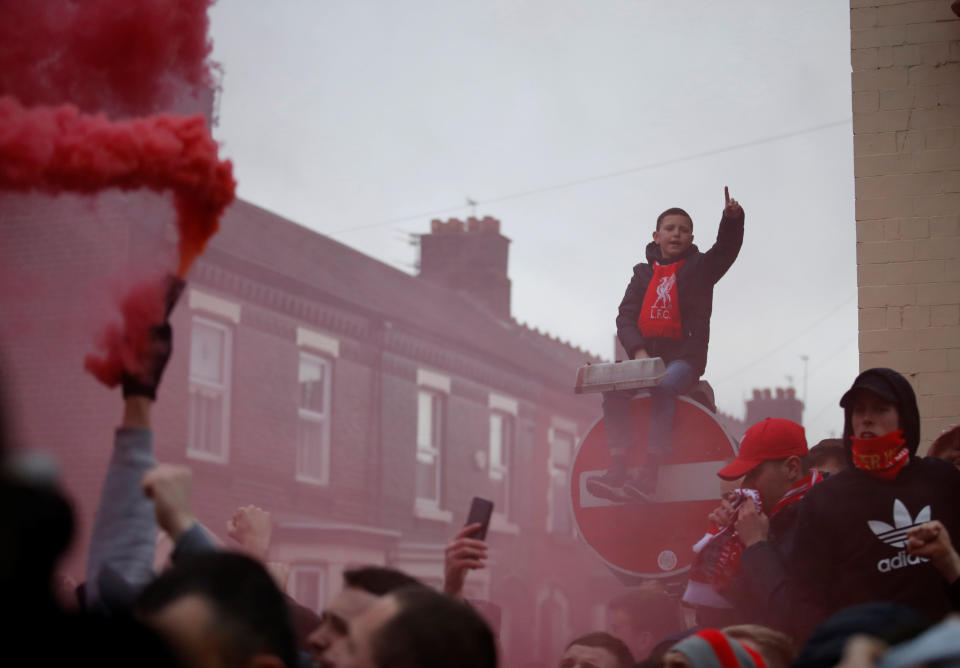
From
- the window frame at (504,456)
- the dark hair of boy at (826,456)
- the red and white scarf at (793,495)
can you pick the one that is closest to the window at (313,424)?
the window frame at (504,456)

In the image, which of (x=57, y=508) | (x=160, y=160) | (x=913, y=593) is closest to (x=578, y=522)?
(x=913, y=593)

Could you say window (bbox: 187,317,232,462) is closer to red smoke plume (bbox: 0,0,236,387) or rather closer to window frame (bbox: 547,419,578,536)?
window frame (bbox: 547,419,578,536)

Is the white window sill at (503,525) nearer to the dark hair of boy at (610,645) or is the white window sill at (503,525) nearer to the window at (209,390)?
the window at (209,390)

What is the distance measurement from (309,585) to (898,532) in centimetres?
1388

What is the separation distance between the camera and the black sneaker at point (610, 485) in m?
5.46

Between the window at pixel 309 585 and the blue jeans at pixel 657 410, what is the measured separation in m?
11.7

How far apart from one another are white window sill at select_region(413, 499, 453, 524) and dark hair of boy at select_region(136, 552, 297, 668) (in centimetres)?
1753

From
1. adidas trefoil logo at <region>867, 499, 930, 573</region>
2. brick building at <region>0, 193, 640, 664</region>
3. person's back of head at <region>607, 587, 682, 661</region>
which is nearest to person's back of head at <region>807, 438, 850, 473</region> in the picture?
person's back of head at <region>607, 587, 682, 661</region>

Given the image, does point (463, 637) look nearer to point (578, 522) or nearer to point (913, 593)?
point (913, 593)

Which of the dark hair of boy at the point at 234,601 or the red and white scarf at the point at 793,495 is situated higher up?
the red and white scarf at the point at 793,495

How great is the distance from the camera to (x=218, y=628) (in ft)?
7.54

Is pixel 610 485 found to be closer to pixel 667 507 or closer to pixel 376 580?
pixel 667 507

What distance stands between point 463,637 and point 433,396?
1858cm

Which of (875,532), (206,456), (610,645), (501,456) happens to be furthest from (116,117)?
(501,456)
